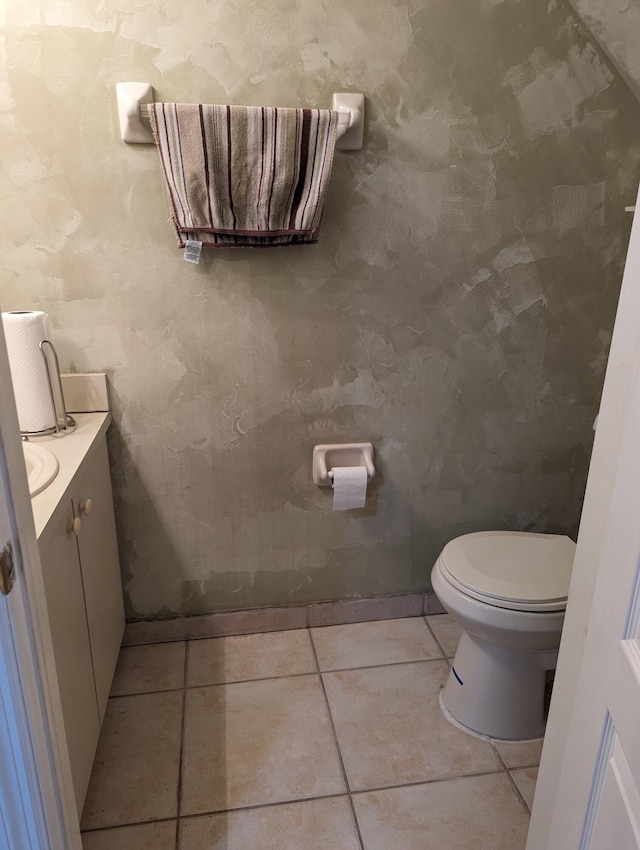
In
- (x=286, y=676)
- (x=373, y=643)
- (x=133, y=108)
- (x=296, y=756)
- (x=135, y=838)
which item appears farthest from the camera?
(x=373, y=643)

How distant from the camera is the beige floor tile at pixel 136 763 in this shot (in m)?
1.51

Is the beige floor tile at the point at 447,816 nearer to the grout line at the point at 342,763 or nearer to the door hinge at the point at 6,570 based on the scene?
the grout line at the point at 342,763

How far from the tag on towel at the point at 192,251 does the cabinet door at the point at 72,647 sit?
76 cm

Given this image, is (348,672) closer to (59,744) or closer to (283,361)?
(283,361)

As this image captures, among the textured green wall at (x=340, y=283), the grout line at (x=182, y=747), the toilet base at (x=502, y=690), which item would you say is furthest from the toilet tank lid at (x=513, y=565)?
the grout line at (x=182, y=747)

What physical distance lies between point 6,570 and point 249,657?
1394 mm

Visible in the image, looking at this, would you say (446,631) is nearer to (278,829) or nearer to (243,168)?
(278,829)

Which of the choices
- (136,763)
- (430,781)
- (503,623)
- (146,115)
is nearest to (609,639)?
(503,623)

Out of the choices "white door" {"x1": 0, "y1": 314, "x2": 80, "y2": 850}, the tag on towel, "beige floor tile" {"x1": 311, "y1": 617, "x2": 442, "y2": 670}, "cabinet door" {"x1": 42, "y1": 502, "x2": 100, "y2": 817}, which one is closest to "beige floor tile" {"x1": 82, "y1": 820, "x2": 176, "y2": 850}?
"cabinet door" {"x1": 42, "y1": 502, "x2": 100, "y2": 817}

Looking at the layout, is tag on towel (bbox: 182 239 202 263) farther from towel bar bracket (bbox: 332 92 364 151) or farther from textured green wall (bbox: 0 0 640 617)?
towel bar bracket (bbox: 332 92 364 151)

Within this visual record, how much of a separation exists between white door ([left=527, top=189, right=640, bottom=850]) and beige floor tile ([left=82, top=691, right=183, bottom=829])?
3.28ft

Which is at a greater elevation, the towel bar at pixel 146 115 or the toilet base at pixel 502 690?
the towel bar at pixel 146 115

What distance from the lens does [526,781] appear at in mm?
1607

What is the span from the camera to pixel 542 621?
156 cm
